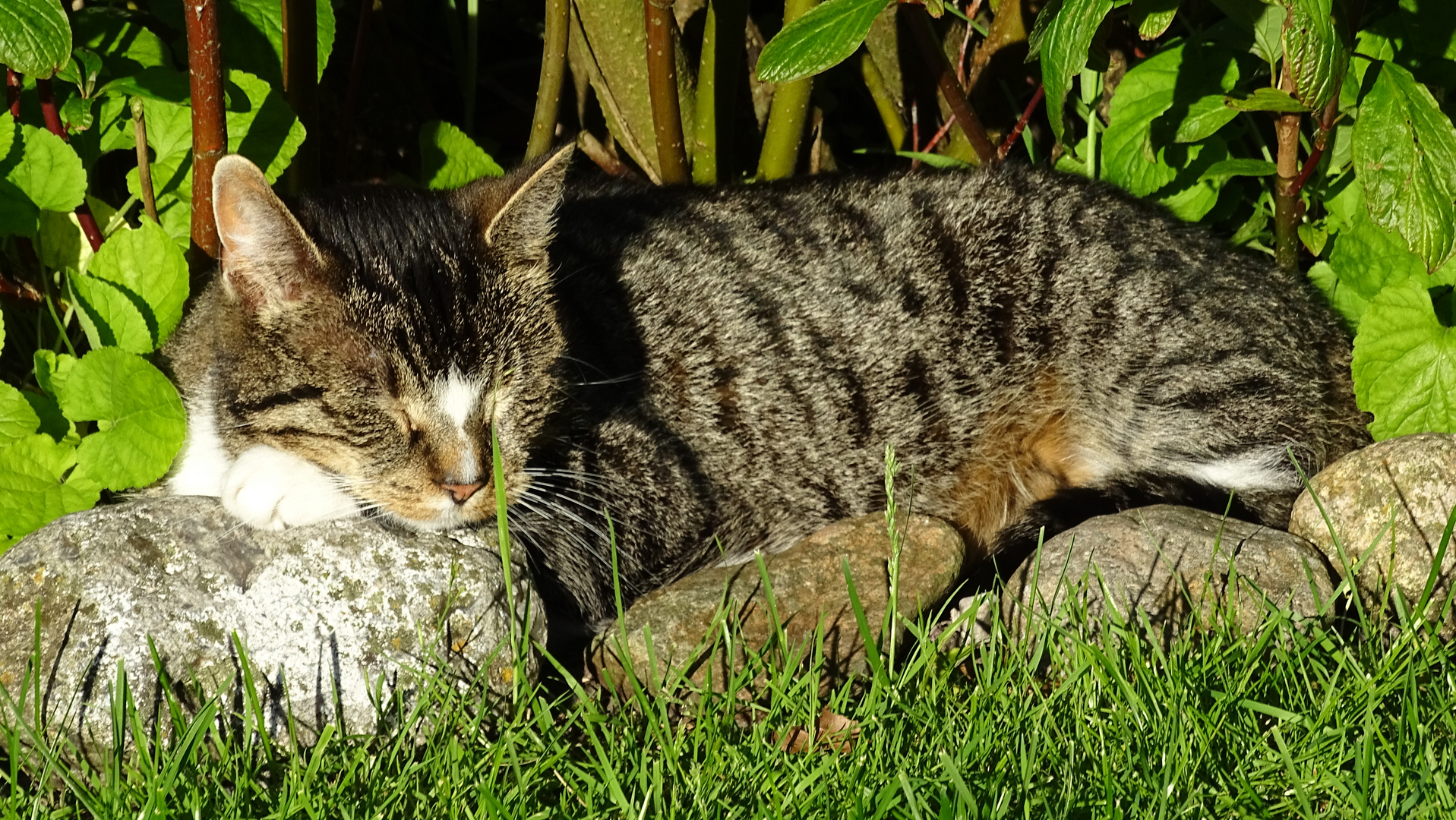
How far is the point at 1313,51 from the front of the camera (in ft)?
8.92

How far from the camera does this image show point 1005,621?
284cm

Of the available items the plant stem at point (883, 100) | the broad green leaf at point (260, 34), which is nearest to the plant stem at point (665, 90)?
the plant stem at point (883, 100)

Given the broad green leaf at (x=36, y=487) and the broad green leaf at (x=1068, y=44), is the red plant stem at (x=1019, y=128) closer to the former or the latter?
the broad green leaf at (x=1068, y=44)

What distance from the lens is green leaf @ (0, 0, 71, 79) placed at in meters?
2.58

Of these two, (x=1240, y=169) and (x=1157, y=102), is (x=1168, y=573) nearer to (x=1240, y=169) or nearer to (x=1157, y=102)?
(x=1240, y=169)

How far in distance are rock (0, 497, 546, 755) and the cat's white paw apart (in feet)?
0.09

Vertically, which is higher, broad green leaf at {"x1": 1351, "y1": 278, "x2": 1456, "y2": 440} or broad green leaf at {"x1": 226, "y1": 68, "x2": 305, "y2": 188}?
broad green leaf at {"x1": 226, "y1": 68, "x2": 305, "y2": 188}

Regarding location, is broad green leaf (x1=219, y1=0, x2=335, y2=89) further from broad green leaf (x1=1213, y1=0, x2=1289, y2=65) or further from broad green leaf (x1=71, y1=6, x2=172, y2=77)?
broad green leaf (x1=1213, y1=0, x2=1289, y2=65)

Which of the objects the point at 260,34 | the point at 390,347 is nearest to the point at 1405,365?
the point at 390,347

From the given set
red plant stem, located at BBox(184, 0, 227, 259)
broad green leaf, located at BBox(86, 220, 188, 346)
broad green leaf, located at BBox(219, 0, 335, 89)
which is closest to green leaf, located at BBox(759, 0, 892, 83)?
broad green leaf, located at BBox(219, 0, 335, 89)

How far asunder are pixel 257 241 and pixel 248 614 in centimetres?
69

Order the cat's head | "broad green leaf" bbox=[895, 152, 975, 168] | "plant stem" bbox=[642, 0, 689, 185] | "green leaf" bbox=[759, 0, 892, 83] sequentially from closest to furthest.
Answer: the cat's head → "green leaf" bbox=[759, 0, 892, 83] → "plant stem" bbox=[642, 0, 689, 185] → "broad green leaf" bbox=[895, 152, 975, 168]

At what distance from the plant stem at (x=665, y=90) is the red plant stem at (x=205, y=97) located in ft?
3.64

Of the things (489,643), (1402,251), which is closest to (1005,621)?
(489,643)
